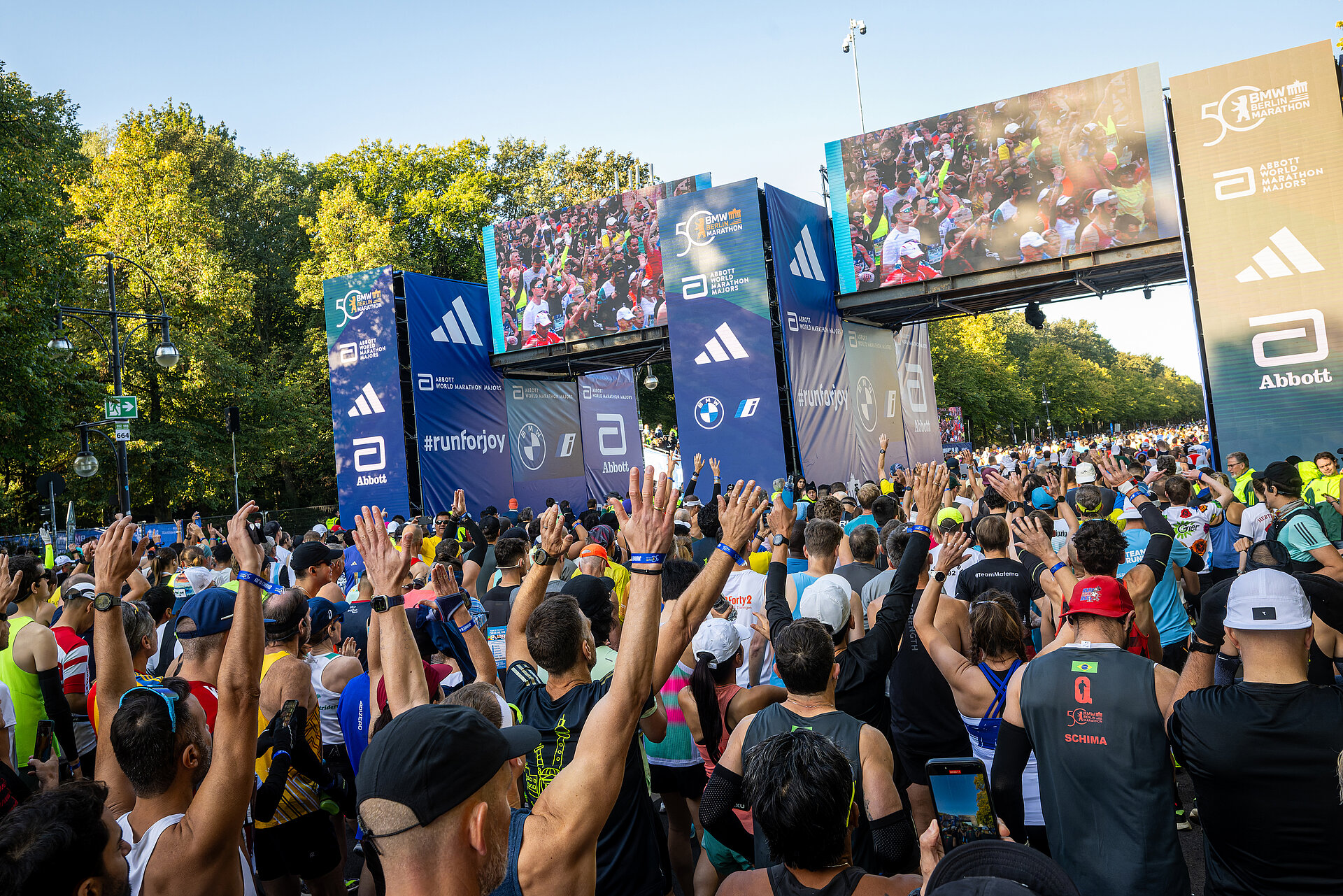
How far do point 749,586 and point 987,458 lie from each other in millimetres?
28495

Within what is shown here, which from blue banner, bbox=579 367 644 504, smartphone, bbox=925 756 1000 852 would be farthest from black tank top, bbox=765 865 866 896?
blue banner, bbox=579 367 644 504

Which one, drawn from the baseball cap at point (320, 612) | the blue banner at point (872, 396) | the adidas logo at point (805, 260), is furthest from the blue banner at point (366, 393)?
the baseball cap at point (320, 612)

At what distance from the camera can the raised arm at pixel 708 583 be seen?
2457 mm

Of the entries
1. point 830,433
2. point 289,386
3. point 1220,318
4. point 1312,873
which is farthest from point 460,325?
point 1312,873

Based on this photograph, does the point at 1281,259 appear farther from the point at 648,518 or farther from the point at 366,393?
the point at 366,393

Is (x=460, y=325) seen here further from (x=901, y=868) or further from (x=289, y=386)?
(x=901, y=868)

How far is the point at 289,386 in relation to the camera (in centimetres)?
2978

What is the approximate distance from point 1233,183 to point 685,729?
13804 millimetres

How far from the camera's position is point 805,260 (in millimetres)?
17188

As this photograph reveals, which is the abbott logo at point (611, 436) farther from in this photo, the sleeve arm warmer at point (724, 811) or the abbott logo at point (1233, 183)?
the sleeve arm warmer at point (724, 811)

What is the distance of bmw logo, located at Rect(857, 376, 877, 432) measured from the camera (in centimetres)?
1934

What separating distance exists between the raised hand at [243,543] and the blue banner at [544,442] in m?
18.3

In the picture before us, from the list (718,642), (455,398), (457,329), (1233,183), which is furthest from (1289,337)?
(457,329)

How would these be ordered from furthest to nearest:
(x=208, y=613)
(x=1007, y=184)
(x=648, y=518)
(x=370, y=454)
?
(x=370, y=454) < (x=1007, y=184) < (x=208, y=613) < (x=648, y=518)
